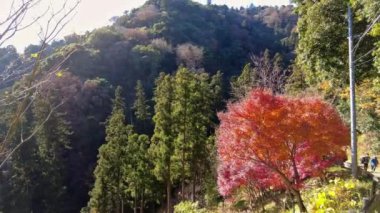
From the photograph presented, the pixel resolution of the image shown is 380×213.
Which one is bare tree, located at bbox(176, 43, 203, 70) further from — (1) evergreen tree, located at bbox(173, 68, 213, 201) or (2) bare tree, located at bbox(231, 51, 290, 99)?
(1) evergreen tree, located at bbox(173, 68, 213, 201)

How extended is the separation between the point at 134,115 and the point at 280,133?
3114cm

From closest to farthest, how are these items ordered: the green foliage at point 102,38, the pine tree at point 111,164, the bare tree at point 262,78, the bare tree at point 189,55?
the bare tree at point 262,78 < the pine tree at point 111,164 < the green foliage at point 102,38 < the bare tree at point 189,55

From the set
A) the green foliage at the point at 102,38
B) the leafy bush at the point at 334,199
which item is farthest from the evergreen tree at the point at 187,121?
the green foliage at the point at 102,38

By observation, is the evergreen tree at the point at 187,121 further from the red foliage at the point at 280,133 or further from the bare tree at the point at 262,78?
the red foliage at the point at 280,133

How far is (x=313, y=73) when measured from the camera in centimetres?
1544

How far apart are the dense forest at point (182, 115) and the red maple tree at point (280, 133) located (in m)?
0.04

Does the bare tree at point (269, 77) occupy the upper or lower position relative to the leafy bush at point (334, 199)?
upper

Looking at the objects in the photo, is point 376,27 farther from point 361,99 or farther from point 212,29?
point 212,29

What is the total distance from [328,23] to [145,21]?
155 feet

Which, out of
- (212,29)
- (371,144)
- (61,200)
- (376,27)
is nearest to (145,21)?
(212,29)

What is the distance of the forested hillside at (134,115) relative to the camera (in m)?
25.4

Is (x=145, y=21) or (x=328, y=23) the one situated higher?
(x=145, y=21)

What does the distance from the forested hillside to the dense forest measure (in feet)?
0.35

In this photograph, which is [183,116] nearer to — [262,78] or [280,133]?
[262,78]
